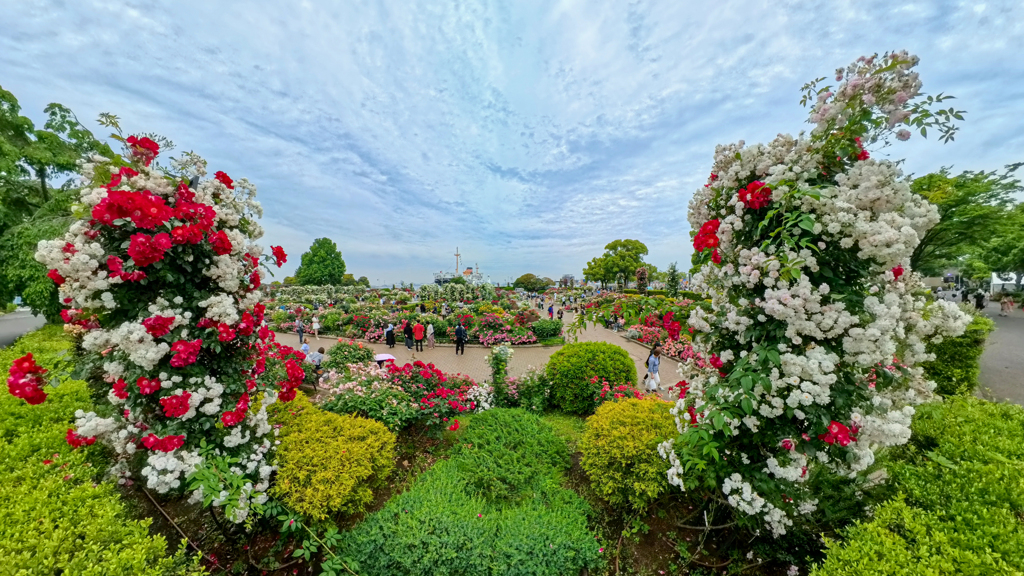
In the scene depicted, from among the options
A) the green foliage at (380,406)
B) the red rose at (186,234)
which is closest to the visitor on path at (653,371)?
the green foliage at (380,406)

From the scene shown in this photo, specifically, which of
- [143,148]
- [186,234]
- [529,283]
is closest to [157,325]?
[186,234]

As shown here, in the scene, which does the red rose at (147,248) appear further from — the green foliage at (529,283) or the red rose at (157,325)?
the green foliage at (529,283)

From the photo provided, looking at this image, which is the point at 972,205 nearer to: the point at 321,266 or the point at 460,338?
the point at 460,338

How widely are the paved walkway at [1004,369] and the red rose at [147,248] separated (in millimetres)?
10264

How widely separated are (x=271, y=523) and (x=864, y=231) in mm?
5832

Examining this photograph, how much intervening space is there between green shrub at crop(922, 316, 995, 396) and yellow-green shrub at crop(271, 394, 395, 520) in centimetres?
908

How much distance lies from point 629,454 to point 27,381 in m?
5.42

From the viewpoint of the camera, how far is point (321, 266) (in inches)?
1993

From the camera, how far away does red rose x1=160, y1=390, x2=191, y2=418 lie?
2.61 m

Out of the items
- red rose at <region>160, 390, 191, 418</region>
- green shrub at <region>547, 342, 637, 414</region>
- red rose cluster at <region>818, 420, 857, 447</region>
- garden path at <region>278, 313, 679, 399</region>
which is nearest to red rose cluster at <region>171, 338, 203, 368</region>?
red rose at <region>160, 390, 191, 418</region>

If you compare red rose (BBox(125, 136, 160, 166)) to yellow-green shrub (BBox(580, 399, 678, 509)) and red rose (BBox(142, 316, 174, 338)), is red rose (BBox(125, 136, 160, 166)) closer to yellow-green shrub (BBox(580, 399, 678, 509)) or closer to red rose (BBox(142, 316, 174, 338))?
red rose (BBox(142, 316, 174, 338))

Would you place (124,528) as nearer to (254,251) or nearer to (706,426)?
(254,251)

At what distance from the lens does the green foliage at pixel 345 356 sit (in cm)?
818

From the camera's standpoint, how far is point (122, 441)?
2873 mm
